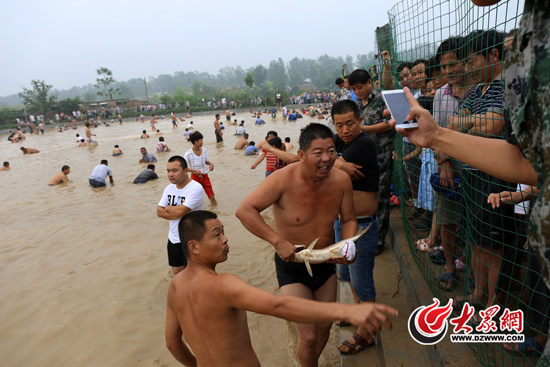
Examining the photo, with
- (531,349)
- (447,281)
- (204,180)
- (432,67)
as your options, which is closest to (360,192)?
(447,281)

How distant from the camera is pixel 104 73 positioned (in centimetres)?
6688

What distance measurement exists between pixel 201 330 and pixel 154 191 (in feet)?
31.2

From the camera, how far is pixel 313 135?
2.58 m

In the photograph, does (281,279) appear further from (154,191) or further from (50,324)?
(154,191)

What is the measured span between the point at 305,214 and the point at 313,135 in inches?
24.9

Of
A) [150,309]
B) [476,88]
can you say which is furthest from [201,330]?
[150,309]

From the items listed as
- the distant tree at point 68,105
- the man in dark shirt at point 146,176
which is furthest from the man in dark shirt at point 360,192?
the distant tree at point 68,105

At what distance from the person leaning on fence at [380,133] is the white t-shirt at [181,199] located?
7.39 feet

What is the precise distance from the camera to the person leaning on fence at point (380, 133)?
14.2ft

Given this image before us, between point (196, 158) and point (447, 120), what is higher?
point (447, 120)

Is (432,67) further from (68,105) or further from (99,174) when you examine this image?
(68,105)

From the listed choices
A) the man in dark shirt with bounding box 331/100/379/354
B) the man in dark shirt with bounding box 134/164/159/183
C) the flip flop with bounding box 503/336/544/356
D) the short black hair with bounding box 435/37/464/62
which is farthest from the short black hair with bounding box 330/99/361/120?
the man in dark shirt with bounding box 134/164/159/183

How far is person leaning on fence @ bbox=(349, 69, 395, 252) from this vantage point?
4.32m

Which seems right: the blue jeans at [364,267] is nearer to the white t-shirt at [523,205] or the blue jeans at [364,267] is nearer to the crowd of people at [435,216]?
the crowd of people at [435,216]
